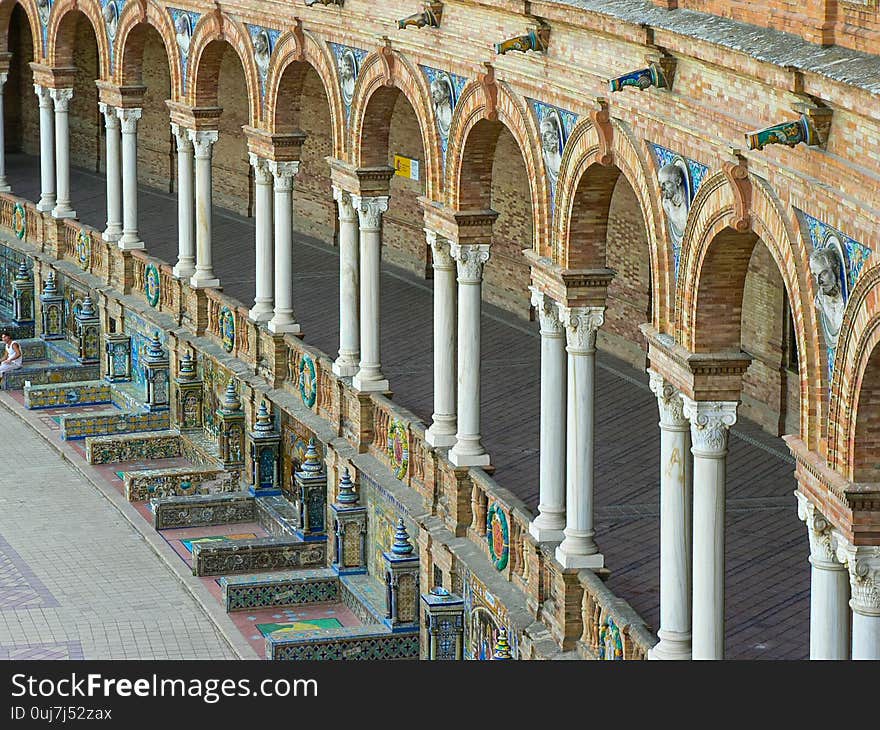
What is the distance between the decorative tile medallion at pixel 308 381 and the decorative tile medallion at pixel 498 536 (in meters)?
5.38

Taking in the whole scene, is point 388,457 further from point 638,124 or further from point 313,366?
point 638,124

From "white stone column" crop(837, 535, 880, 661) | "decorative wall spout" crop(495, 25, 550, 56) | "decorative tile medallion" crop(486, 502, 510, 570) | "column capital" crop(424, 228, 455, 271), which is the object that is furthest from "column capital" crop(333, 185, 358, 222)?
"white stone column" crop(837, 535, 880, 661)

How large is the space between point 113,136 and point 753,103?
18384 millimetres

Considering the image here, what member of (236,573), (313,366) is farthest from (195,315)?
(236,573)

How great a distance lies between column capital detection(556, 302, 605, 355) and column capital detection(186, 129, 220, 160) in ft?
36.0

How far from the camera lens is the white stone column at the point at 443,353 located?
22.3 m

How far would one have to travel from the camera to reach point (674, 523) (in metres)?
17.0

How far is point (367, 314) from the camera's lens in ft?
81.1

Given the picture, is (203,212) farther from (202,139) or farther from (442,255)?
(442,255)

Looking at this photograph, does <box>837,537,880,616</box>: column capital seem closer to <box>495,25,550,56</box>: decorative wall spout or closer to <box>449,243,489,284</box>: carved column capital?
<box>495,25,550,56</box>: decorative wall spout

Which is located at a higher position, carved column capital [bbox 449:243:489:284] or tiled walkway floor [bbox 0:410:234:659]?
carved column capital [bbox 449:243:489:284]

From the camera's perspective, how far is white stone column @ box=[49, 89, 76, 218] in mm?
33938

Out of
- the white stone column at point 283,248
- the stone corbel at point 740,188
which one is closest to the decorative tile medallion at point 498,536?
the stone corbel at point 740,188

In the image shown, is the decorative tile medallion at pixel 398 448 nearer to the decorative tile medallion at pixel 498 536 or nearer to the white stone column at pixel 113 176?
the decorative tile medallion at pixel 498 536
